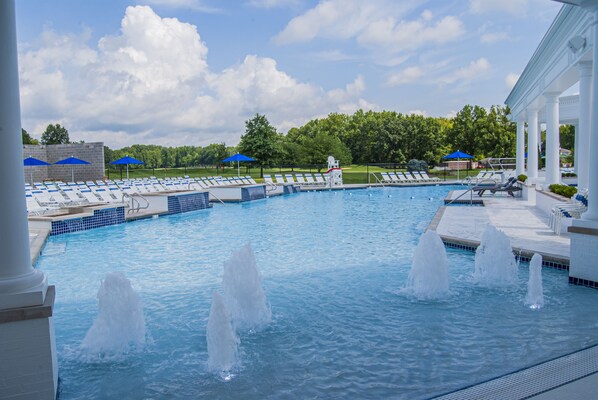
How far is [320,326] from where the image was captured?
496cm

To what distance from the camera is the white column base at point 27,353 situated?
306 cm

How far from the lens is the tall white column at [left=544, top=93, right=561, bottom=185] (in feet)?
44.1

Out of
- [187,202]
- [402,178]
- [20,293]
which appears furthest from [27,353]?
[402,178]

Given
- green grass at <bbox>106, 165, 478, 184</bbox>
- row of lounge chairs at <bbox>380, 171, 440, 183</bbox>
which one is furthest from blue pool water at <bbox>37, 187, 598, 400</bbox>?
green grass at <bbox>106, 165, 478, 184</bbox>

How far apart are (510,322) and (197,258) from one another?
17.9 feet

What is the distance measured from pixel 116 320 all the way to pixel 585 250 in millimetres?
5257

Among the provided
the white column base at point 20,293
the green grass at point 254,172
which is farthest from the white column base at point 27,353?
the green grass at point 254,172

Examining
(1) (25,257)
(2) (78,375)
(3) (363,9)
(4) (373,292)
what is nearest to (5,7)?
(1) (25,257)

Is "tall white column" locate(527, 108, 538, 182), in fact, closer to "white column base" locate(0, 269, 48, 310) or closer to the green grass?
"white column base" locate(0, 269, 48, 310)

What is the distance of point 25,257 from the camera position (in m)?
3.26

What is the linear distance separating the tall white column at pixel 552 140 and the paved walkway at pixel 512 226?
1026 millimetres

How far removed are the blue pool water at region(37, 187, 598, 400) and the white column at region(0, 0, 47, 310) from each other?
3.06 feet

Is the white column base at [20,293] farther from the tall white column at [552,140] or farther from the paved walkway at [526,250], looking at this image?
the tall white column at [552,140]

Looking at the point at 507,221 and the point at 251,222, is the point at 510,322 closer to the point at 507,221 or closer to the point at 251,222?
the point at 507,221
